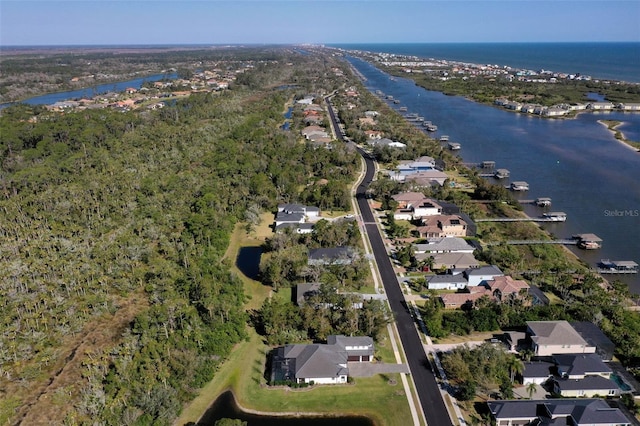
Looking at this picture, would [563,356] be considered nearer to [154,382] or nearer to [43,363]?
[154,382]

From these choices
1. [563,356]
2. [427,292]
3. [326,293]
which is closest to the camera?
[563,356]

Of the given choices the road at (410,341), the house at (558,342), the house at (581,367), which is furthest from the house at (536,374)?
the road at (410,341)

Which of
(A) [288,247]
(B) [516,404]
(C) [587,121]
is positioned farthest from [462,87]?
(B) [516,404]

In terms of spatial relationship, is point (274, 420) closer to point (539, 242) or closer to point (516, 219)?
point (539, 242)

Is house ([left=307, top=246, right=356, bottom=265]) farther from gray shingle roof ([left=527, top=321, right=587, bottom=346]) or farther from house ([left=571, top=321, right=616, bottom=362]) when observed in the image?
house ([left=571, top=321, right=616, bottom=362])

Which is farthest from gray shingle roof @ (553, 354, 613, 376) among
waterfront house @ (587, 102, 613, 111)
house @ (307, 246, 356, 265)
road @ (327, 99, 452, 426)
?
waterfront house @ (587, 102, 613, 111)

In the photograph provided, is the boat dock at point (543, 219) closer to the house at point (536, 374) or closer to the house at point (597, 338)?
the house at point (597, 338)
